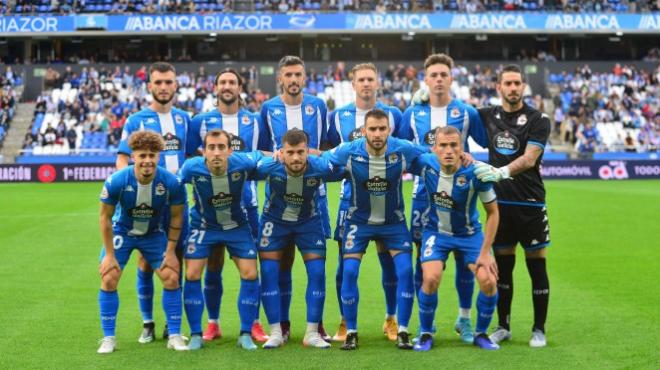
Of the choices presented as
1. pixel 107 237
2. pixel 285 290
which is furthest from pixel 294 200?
pixel 107 237

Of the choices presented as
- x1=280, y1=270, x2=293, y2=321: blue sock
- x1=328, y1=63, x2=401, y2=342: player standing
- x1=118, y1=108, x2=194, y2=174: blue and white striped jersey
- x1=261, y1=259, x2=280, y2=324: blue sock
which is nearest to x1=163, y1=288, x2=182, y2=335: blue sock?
x1=261, y1=259, x2=280, y2=324: blue sock

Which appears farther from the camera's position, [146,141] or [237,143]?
[237,143]

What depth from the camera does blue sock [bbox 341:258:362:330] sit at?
7.61 meters

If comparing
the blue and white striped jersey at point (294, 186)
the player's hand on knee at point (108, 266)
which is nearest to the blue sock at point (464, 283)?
the blue and white striped jersey at point (294, 186)

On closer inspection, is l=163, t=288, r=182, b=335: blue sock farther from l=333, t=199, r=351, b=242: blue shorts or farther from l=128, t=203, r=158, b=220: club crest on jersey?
l=333, t=199, r=351, b=242: blue shorts

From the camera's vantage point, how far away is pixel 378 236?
7.90 m

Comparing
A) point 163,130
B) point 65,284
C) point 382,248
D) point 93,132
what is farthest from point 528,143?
point 93,132

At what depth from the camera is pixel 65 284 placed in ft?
36.1

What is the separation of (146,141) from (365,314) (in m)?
3.10

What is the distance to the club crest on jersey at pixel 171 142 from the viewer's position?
8.48 meters

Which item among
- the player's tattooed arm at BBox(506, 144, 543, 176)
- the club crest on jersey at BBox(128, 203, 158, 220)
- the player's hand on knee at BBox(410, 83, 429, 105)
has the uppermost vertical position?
the player's hand on knee at BBox(410, 83, 429, 105)

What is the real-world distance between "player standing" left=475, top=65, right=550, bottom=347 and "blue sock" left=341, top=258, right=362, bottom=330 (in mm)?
1297

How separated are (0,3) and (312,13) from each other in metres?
15.8

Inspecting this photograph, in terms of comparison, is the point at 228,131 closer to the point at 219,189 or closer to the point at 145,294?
the point at 219,189
